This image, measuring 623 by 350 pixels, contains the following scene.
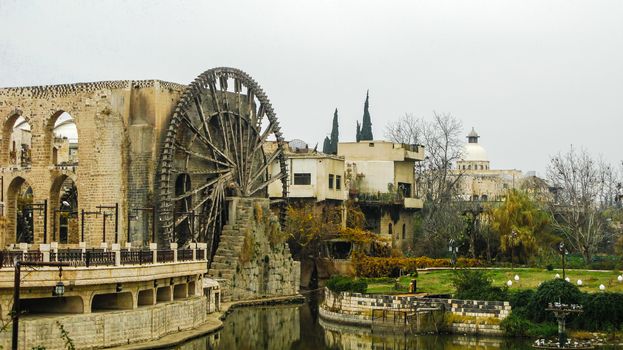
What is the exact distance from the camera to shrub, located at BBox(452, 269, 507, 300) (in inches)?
1495

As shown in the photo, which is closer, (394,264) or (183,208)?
(183,208)

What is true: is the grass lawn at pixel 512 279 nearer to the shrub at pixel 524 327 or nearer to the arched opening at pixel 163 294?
the shrub at pixel 524 327

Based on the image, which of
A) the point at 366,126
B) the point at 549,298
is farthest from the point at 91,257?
the point at 366,126

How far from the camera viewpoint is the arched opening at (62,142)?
46.0m

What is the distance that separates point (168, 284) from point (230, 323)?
464 centimetres

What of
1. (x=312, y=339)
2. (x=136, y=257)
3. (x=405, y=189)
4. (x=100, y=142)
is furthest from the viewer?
(x=405, y=189)

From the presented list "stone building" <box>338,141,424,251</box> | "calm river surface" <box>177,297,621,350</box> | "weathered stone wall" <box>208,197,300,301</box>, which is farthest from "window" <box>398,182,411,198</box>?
"calm river surface" <box>177,297,621,350</box>

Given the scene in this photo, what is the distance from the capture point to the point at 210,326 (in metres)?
37.2

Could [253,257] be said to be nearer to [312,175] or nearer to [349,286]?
[349,286]

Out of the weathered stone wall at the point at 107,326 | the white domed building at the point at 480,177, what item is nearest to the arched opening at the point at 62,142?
the weathered stone wall at the point at 107,326

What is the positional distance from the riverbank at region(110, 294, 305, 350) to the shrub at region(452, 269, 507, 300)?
30.0 feet

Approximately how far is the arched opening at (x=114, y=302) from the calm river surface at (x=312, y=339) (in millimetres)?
2226

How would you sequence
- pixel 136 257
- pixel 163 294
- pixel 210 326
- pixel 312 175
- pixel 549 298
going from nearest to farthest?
pixel 136 257
pixel 549 298
pixel 163 294
pixel 210 326
pixel 312 175

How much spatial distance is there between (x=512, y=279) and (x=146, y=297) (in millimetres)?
17855
